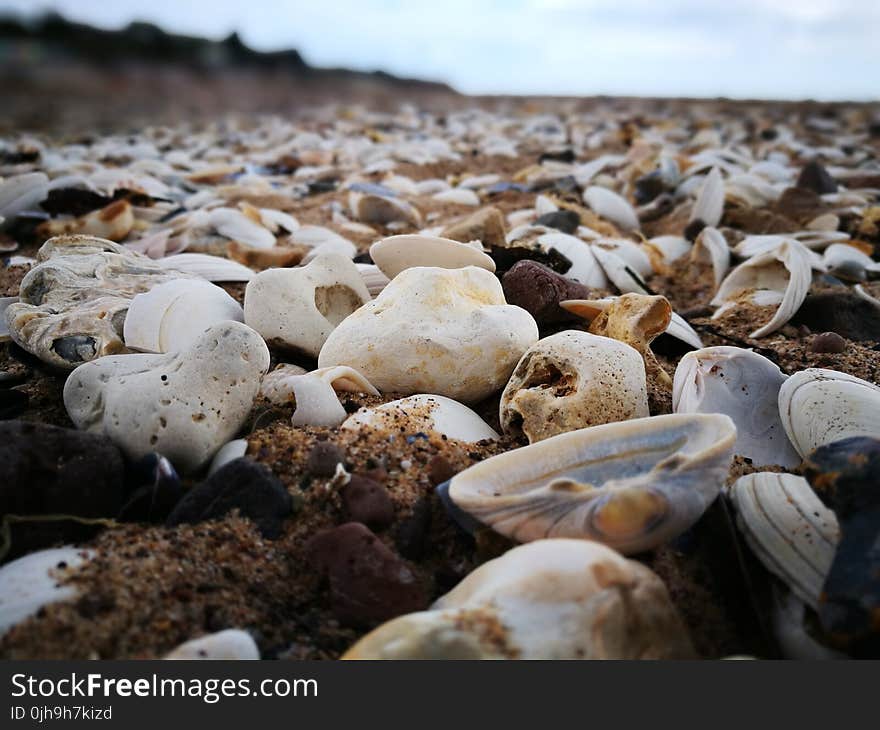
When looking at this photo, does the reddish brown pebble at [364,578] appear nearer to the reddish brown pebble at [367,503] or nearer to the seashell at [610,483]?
the reddish brown pebble at [367,503]

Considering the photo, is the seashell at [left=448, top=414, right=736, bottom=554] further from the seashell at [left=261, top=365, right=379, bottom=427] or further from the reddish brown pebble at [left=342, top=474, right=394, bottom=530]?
the seashell at [left=261, top=365, right=379, bottom=427]

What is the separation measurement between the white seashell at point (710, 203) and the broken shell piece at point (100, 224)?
360cm

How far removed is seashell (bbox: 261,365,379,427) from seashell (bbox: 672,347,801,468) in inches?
37.6

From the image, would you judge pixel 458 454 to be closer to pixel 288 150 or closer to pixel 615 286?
pixel 615 286

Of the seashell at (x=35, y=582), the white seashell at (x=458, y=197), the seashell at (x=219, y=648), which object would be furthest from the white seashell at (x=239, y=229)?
the seashell at (x=219, y=648)

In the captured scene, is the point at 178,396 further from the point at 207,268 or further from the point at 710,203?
the point at 710,203

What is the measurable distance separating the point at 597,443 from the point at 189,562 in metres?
0.92

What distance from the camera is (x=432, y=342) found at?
2.16m

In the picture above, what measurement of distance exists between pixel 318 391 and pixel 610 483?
2.91ft

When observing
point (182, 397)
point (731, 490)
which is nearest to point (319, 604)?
point (182, 397)

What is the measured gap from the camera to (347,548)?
149 cm

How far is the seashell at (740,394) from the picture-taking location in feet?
6.92

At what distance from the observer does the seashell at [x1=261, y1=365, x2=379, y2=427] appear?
2.00 m

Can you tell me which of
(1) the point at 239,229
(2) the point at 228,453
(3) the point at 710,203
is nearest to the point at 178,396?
(2) the point at 228,453
